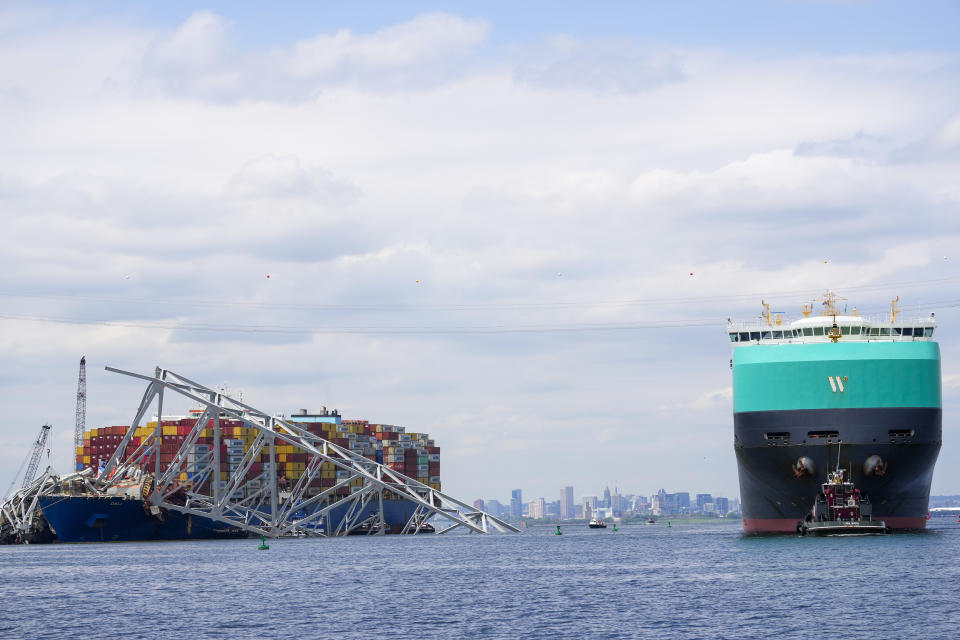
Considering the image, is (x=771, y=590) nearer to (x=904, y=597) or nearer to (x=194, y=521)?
(x=904, y=597)

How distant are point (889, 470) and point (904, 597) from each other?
113 feet

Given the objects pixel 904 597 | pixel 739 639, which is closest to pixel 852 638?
pixel 739 639

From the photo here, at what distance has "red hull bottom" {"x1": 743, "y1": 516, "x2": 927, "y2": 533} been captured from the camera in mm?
98250

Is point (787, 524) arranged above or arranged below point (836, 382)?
below

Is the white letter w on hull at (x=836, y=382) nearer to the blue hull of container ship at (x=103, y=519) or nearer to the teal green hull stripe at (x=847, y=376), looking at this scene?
the teal green hull stripe at (x=847, y=376)

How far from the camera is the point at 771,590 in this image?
66.8 m

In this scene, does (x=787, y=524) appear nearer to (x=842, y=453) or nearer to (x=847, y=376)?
(x=842, y=453)

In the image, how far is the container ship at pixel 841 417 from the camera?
94562 mm

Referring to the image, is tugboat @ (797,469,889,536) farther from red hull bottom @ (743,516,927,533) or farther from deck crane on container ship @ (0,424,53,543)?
deck crane on container ship @ (0,424,53,543)

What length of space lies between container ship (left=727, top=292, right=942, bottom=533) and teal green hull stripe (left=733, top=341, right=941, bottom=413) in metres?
0.08

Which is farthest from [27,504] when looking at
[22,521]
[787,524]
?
[787,524]

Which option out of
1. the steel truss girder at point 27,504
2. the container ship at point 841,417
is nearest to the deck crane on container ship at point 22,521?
the steel truss girder at point 27,504

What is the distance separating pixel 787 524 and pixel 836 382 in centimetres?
1287

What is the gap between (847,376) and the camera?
9575 centimetres
